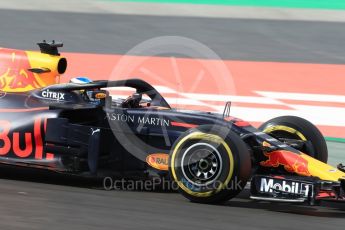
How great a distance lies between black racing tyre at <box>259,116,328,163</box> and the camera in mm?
8594

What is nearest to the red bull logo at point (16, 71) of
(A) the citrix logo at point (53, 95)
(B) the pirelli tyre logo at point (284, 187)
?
(A) the citrix logo at point (53, 95)

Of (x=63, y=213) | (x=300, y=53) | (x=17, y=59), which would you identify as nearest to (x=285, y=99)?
(x=300, y=53)

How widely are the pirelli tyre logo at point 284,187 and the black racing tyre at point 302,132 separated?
4.87ft

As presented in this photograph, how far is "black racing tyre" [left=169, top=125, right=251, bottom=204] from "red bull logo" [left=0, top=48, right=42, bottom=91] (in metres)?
2.50

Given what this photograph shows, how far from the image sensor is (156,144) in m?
8.06

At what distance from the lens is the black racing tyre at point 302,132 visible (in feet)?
28.2

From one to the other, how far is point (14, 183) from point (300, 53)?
9.87m

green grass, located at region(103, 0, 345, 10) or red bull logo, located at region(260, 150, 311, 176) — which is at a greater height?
green grass, located at region(103, 0, 345, 10)

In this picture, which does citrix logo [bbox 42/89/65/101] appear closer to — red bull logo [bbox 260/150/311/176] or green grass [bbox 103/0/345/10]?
red bull logo [bbox 260/150/311/176]

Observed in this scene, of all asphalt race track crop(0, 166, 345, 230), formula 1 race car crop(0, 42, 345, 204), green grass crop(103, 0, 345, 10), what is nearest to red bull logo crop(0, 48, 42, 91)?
formula 1 race car crop(0, 42, 345, 204)

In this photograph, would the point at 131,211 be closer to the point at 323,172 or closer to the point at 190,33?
the point at 323,172

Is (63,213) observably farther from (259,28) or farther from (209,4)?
(209,4)

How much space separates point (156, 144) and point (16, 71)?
2207mm

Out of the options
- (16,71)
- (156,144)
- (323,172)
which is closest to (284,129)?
(323,172)
